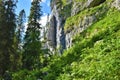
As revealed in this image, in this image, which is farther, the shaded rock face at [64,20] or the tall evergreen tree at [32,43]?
the tall evergreen tree at [32,43]

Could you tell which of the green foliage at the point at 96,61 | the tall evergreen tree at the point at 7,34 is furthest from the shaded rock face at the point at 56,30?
the green foliage at the point at 96,61

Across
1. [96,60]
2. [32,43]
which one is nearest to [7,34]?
[32,43]

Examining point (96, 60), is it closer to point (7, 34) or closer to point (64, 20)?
point (7, 34)

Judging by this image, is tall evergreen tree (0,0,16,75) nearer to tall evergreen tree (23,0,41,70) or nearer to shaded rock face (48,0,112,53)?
tall evergreen tree (23,0,41,70)

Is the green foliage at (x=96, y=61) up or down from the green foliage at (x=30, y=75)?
up

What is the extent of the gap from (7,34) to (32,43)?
410 cm

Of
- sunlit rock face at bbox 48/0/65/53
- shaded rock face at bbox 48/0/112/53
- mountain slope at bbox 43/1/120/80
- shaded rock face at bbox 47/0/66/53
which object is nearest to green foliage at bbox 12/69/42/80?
mountain slope at bbox 43/1/120/80

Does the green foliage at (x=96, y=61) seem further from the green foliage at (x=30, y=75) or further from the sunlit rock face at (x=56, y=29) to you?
the sunlit rock face at (x=56, y=29)

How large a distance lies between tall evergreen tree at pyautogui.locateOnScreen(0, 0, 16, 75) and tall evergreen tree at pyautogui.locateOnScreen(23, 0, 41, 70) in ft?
7.17

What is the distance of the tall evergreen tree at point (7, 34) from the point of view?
42.7m

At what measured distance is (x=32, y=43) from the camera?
46.9 m

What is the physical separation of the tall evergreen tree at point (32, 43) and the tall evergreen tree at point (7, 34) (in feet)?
7.17

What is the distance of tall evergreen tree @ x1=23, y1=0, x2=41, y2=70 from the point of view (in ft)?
151

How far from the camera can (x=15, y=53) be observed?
46.1 metres
